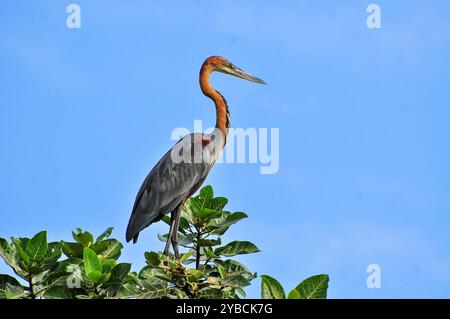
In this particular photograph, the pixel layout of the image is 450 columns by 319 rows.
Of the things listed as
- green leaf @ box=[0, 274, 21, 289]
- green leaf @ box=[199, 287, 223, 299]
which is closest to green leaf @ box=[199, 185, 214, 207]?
green leaf @ box=[199, 287, 223, 299]

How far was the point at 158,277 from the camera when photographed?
688 cm

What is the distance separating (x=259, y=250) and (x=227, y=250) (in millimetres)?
296

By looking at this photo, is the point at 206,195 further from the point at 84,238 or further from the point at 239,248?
the point at 84,238

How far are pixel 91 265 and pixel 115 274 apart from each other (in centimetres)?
30

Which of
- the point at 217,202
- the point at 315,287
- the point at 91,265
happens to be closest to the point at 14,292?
the point at 91,265

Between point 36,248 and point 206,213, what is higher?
point 206,213

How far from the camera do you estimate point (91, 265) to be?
6.61m

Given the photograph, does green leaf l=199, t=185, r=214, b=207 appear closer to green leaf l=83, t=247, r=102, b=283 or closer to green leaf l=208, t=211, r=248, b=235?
green leaf l=208, t=211, r=248, b=235

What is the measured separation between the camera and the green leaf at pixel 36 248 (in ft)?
22.2

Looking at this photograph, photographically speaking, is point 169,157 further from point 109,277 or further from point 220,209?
point 109,277
